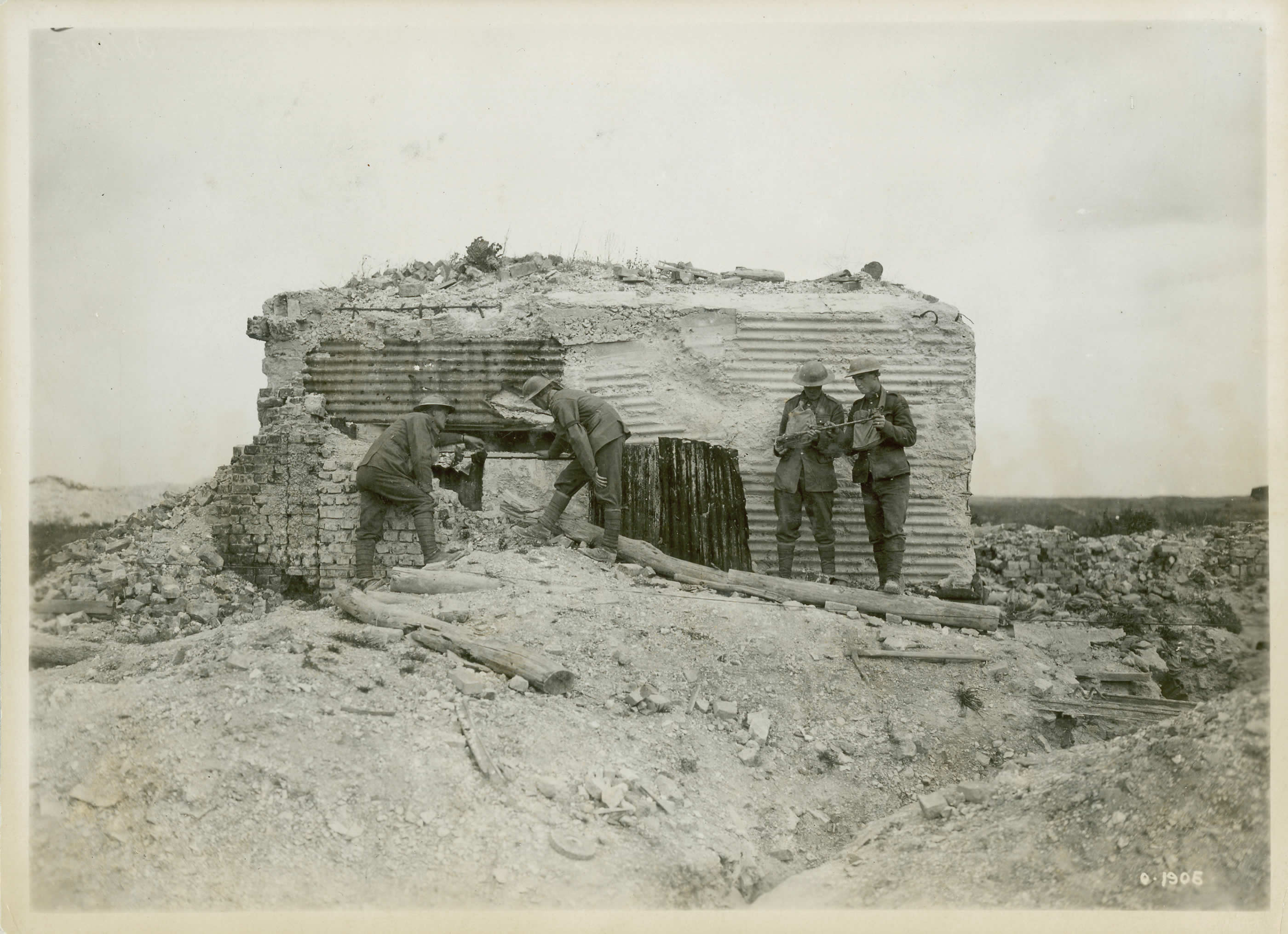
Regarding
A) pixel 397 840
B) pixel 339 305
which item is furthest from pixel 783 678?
pixel 339 305

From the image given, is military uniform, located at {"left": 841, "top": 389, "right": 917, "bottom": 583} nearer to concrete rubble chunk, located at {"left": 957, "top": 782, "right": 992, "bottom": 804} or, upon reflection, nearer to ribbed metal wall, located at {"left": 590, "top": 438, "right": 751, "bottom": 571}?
ribbed metal wall, located at {"left": 590, "top": 438, "right": 751, "bottom": 571}

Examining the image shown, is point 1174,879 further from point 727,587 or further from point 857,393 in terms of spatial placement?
point 857,393

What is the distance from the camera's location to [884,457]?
6.98 meters

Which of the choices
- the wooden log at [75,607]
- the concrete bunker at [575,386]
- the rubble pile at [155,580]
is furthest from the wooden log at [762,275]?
the wooden log at [75,607]

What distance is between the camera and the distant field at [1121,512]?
240 inches

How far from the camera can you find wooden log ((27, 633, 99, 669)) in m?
5.03

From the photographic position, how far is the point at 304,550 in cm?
768

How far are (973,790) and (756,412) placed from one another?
406 cm

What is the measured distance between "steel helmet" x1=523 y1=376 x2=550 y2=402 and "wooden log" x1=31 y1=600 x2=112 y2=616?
135 inches

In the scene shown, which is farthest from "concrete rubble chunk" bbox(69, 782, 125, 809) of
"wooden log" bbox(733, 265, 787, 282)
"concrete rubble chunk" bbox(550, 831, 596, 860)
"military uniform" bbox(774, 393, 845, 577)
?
"wooden log" bbox(733, 265, 787, 282)

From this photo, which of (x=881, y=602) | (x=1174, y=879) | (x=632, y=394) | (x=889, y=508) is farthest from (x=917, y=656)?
(x=632, y=394)

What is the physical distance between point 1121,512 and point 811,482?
5.30 m

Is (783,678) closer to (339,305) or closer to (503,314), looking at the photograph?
(503,314)

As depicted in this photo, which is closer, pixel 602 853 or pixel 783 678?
pixel 602 853
